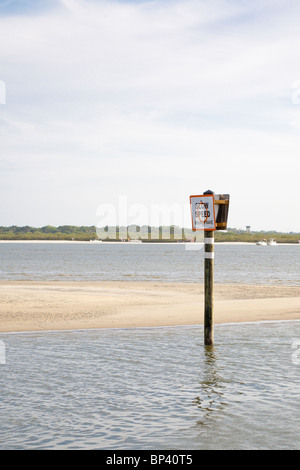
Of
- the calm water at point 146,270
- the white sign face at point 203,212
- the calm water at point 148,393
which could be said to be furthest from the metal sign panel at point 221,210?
the calm water at point 146,270

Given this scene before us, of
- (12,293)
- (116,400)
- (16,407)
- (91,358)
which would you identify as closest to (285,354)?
(91,358)

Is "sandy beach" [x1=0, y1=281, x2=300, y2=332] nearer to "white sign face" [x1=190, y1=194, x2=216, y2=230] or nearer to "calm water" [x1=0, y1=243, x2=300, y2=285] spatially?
"white sign face" [x1=190, y1=194, x2=216, y2=230]

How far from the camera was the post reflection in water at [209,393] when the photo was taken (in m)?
9.25

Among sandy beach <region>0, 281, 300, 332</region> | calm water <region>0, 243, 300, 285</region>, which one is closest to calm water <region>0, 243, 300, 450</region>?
sandy beach <region>0, 281, 300, 332</region>

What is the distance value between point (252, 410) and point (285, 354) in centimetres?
467

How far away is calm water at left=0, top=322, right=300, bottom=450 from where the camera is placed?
326 inches

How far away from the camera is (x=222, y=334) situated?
17.0 m

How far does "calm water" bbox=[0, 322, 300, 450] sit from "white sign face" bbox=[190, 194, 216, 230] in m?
3.04

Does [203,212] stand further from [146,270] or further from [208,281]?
[146,270]

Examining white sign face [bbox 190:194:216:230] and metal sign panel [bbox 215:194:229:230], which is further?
metal sign panel [bbox 215:194:229:230]

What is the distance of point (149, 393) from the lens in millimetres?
10359

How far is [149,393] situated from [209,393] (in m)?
1.06

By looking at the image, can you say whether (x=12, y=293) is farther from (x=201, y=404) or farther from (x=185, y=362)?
(x=201, y=404)

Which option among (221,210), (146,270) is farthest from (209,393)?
(146,270)
